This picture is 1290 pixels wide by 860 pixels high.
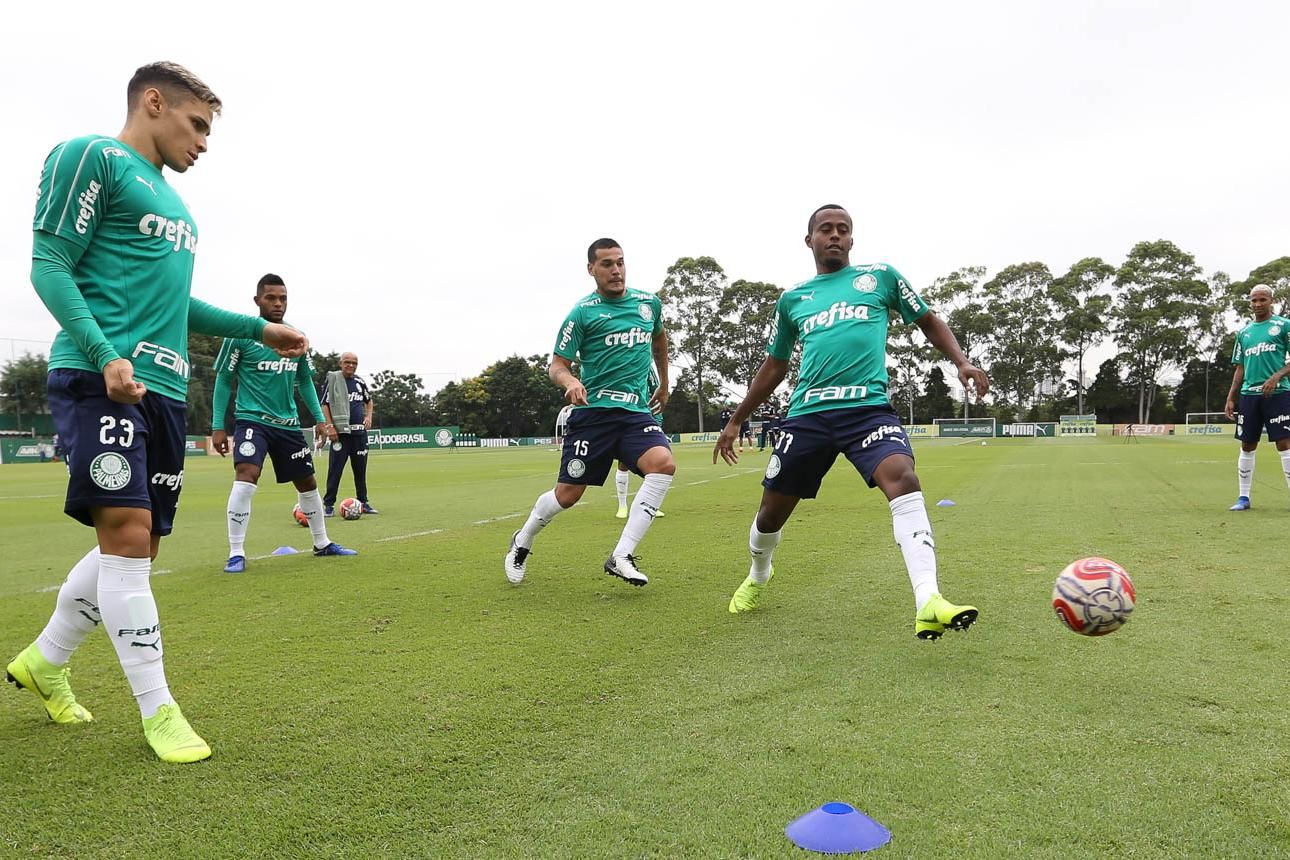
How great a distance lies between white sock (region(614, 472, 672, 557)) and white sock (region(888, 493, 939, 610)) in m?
1.81

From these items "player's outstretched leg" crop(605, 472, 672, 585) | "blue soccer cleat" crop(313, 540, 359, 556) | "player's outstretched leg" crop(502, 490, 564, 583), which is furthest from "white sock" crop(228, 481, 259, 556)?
"player's outstretched leg" crop(605, 472, 672, 585)

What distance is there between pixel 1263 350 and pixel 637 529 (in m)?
7.80

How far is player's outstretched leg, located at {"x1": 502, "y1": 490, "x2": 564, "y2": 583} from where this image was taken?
211 inches

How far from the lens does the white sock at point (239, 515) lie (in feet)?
20.8

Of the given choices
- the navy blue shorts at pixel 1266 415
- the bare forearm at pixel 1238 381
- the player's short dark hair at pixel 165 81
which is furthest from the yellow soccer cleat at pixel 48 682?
the bare forearm at pixel 1238 381

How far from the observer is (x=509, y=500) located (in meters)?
12.0

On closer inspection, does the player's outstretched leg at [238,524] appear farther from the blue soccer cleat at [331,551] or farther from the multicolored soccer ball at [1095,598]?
the multicolored soccer ball at [1095,598]

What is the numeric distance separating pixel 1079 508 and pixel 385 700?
27.1ft

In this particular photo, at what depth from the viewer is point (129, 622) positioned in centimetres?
270

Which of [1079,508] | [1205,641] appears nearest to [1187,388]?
[1079,508]

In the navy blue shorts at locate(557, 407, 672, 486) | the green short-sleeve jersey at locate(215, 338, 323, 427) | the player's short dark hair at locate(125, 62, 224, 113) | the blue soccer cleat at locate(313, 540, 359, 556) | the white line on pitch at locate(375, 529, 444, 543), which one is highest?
the player's short dark hair at locate(125, 62, 224, 113)

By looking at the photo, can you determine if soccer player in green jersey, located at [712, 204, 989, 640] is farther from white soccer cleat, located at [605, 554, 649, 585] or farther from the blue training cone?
the blue training cone

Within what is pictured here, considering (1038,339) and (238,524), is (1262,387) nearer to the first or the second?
(238,524)

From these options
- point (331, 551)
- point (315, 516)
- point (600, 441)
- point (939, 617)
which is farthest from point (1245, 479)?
point (315, 516)
